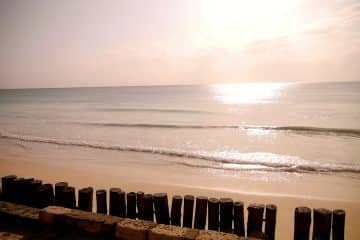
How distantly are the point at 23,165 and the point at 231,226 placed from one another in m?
4.73

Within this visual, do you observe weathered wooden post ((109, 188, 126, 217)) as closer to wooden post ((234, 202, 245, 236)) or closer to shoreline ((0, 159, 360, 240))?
wooden post ((234, 202, 245, 236))

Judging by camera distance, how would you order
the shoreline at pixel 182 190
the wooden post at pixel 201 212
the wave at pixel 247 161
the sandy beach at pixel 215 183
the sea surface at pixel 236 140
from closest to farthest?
the wooden post at pixel 201 212, the shoreline at pixel 182 190, the sandy beach at pixel 215 183, the wave at pixel 247 161, the sea surface at pixel 236 140

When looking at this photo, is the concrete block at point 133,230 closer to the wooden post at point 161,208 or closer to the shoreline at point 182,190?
the wooden post at point 161,208

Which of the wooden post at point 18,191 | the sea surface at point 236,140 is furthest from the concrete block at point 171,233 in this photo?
the sea surface at point 236,140

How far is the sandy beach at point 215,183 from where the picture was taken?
11.9 ft

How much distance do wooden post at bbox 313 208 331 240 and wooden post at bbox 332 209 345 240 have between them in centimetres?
4

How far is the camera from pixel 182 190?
4090 mm

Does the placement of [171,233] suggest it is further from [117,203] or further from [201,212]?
[117,203]

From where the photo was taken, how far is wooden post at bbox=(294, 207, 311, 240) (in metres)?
1.84

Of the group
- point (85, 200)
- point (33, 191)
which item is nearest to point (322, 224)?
point (85, 200)

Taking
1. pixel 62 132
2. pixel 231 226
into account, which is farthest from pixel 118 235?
pixel 62 132

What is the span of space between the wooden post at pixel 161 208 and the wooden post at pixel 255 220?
1.94 ft

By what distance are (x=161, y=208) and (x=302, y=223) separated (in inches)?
37.7

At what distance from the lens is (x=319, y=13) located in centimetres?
458
